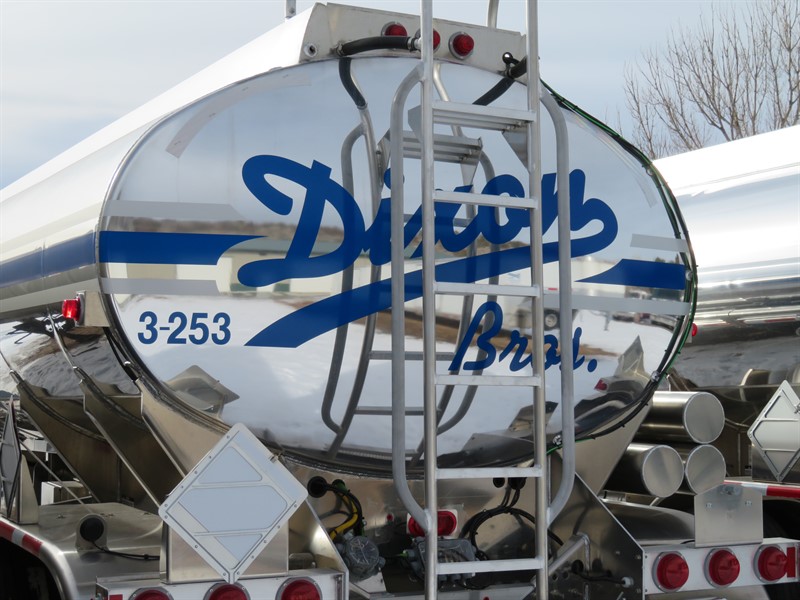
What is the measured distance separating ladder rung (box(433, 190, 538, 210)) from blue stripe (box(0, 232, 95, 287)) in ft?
3.64

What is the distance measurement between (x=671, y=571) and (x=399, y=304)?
5.03ft

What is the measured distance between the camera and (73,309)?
3.64m

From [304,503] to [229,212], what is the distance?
37.9 inches

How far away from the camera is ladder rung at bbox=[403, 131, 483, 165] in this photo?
153 inches

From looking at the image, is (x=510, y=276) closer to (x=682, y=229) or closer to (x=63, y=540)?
(x=682, y=229)

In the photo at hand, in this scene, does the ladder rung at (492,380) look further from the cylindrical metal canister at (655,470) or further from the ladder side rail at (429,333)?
the cylindrical metal canister at (655,470)

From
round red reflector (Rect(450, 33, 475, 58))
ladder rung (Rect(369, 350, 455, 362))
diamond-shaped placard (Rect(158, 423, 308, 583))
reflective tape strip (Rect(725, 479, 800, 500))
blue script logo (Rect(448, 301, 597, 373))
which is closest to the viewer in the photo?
diamond-shaped placard (Rect(158, 423, 308, 583))

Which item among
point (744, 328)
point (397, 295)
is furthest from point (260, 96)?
point (744, 328)

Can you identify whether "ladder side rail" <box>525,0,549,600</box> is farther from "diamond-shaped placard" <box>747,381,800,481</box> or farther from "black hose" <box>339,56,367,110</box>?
"diamond-shaped placard" <box>747,381,800,481</box>

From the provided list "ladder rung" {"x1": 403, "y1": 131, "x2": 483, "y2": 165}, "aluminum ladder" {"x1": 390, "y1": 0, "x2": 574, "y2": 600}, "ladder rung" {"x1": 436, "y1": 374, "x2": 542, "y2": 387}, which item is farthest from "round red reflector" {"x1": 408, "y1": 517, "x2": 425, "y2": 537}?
"ladder rung" {"x1": 403, "y1": 131, "x2": 483, "y2": 165}

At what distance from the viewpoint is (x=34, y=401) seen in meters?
5.20

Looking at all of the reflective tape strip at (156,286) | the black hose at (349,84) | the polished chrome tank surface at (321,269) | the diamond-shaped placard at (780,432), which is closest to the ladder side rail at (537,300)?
the polished chrome tank surface at (321,269)

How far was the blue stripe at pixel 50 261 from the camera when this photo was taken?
3.79 m

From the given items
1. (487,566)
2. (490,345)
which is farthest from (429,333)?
(487,566)
